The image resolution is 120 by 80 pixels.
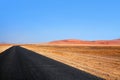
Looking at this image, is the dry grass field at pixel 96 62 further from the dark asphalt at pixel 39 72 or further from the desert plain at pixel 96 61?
the dark asphalt at pixel 39 72

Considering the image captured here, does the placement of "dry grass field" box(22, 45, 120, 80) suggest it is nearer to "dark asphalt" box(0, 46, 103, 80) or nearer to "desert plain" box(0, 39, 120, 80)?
"desert plain" box(0, 39, 120, 80)

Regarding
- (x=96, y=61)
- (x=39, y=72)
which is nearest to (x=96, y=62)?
(x=96, y=61)

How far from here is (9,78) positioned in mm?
12297

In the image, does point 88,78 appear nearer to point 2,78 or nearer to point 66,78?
point 66,78

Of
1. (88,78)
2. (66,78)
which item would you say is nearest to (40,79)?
(66,78)

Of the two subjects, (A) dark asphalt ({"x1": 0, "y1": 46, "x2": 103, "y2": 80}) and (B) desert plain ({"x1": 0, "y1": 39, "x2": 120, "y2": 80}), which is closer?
(A) dark asphalt ({"x1": 0, "y1": 46, "x2": 103, "y2": 80})

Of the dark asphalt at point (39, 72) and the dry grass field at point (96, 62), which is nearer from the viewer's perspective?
the dark asphalt at point (39, 72)

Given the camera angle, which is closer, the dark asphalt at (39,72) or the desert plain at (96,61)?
the dark asphalt at (39,72)

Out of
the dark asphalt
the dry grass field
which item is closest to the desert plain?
the dry grass field

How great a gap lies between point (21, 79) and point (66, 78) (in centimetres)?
225

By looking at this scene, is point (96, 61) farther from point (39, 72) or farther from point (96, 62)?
point (39, 72)

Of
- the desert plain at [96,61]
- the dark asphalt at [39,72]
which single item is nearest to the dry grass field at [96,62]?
the desert plain at [96,61]

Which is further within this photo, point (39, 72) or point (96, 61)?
point (96, 61)

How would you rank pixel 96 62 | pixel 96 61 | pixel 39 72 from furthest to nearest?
pixel 96 61 → pixel 96 62 → pixel 39 72
